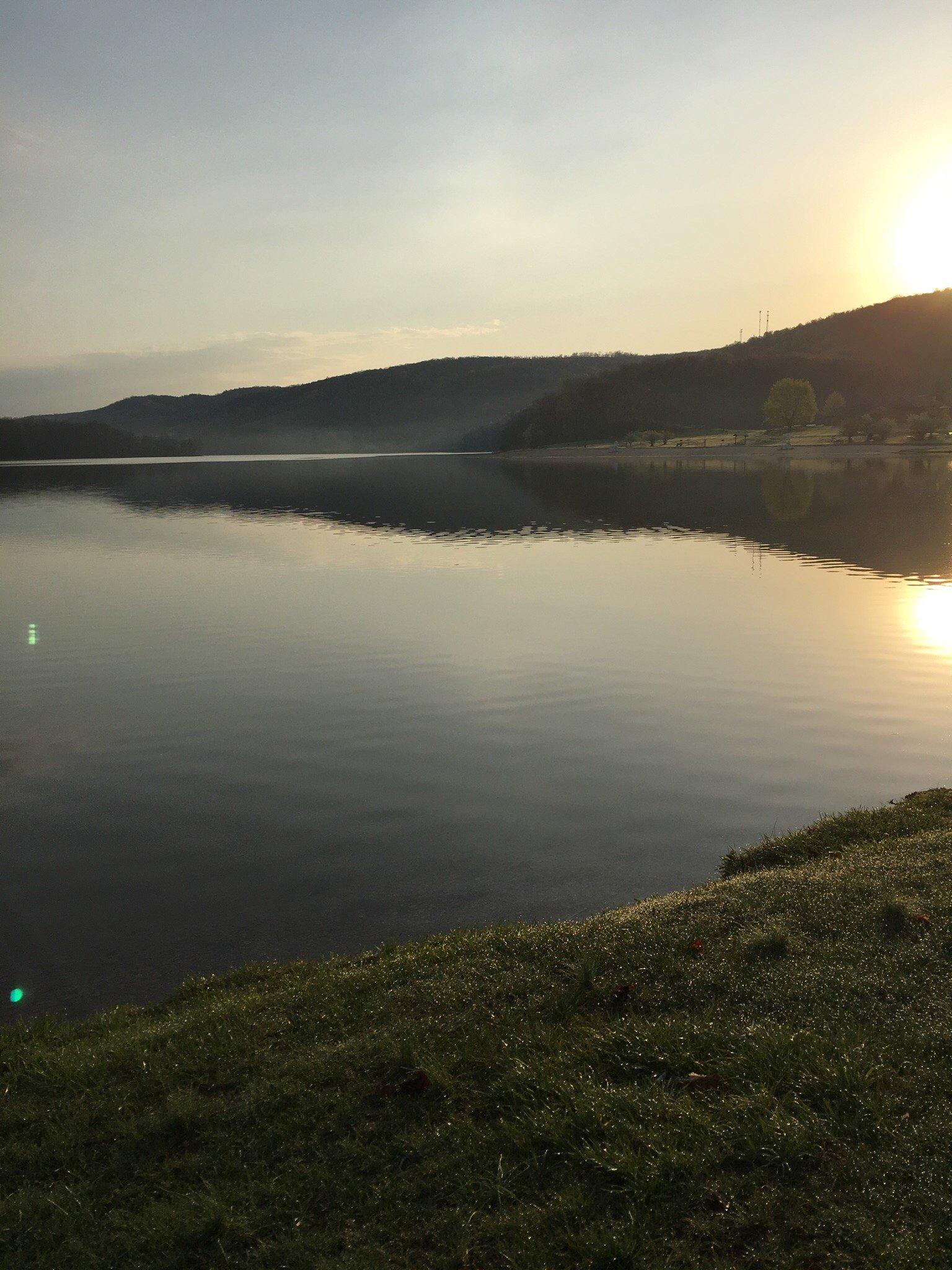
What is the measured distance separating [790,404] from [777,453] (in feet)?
115

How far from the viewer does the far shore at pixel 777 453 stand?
127m

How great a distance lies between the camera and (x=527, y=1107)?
215 inches

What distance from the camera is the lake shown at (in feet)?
31.7

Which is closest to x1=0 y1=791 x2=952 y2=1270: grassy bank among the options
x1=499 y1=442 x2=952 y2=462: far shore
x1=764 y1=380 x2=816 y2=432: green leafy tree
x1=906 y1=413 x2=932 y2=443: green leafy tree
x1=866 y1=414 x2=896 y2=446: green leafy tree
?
x1=499 y1=442 x2=952 y2=462: far shore

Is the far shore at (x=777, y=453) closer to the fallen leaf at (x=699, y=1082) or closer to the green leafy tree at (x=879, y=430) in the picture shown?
the green leafy tree at (x=879, y=430)

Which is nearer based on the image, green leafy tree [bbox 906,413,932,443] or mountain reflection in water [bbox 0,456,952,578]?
mountain reflection in water [bbox 0,456,952,578]

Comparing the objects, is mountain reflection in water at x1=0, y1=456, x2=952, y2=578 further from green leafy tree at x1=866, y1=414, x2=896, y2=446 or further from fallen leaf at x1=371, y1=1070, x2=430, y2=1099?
fallen leaf at x1=371, y1=1070, x2=430, y2=1099

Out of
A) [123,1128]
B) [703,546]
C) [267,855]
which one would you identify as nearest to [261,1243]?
[123,1128]

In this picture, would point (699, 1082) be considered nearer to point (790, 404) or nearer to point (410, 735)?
point (410, 735)

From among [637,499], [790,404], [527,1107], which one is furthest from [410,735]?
[790,404]

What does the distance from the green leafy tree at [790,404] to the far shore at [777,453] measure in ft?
56.8

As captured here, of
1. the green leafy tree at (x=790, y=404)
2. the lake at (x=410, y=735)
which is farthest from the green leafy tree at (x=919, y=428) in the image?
the lake at (x=410, y=735)

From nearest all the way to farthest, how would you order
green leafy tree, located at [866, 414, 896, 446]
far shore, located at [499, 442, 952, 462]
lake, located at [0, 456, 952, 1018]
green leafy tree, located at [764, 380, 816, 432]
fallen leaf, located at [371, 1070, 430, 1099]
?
fallen leaf, located at [371, 1070, 430, 1099]
lake, located at [0, 456, 952, 1018]
far shore, located at [499, 442, 952, 462]
green leafy tree, located at [866, 414, 896, 446]
green leafy tree, located at [764, 380, 816, 432]

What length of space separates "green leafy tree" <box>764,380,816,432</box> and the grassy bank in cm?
17409
